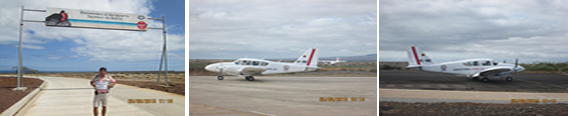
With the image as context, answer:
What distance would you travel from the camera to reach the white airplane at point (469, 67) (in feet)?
37.3

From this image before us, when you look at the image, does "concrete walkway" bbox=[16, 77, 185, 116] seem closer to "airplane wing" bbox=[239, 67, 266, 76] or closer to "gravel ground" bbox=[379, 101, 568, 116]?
"gravel ground" bbox=[379, 101, 568, 116]

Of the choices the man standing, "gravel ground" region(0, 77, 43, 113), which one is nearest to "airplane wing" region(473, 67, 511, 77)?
the man standing

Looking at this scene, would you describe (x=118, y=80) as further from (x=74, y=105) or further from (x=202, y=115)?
(x=202, y=115)

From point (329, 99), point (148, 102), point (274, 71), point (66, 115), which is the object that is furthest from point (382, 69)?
point (66, 115)

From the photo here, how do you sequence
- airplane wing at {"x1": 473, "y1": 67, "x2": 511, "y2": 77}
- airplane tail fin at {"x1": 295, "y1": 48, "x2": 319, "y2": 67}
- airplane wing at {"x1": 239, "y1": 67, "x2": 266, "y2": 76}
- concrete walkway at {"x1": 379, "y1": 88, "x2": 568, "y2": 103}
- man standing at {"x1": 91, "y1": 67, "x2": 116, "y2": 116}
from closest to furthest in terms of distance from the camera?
man standing at {"x1": 91, "y1": 67, "x2": 116, "y2": 116}
concrete walkway at {"x1": 379, "y1": 88, "x2": 568, "y2": 103}
airplane wing at {"x1": 473, "y1": 67, "x2": 511, "y2": 77}
airplane wing at {"x1": 239, "y1": 67, "x2": 266, "y2": 76}
airplane tail fin at {"x1": 295, "y1": 48, "x2": 319, "y2": 67}

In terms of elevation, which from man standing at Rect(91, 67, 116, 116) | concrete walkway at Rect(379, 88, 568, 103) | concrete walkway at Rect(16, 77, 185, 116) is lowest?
concrete walkway at Rect(379, 88, 568, 103)

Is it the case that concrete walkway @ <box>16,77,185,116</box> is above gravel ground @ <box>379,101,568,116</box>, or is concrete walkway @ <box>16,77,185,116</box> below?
above

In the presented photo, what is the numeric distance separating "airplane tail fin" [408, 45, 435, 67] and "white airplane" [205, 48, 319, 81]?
4.44 meters

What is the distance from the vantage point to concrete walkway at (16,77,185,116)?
4.16 meters

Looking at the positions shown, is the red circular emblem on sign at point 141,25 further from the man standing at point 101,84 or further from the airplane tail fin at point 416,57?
the airplane tail fin at point 416,57

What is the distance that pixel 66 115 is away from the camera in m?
3.95

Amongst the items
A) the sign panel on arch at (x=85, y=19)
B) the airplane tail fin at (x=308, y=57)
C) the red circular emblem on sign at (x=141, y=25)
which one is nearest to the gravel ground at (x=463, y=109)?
the red circular emblem on sign at (x=141, y=25)

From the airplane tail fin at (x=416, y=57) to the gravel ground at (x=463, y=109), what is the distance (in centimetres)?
719

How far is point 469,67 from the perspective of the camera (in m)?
12.0
